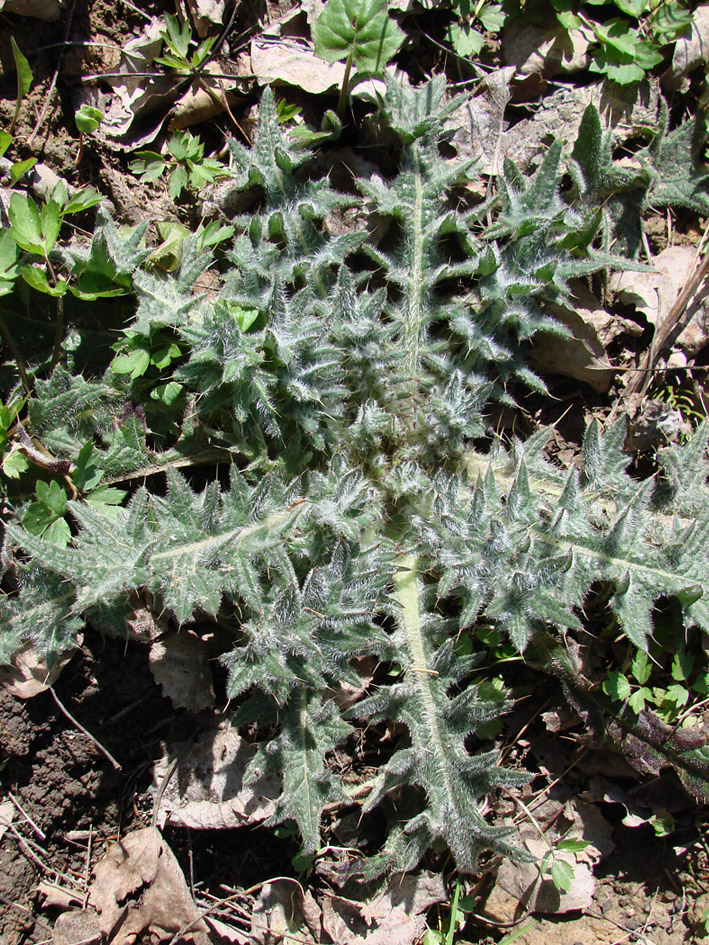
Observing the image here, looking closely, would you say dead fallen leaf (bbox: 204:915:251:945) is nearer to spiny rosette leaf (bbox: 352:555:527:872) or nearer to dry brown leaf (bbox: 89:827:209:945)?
dry brown leaf (bbox: 89:827:209:945)

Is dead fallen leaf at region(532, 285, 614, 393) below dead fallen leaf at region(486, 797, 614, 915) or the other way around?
the other way around

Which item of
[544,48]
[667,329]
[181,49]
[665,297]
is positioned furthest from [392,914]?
[544,48]

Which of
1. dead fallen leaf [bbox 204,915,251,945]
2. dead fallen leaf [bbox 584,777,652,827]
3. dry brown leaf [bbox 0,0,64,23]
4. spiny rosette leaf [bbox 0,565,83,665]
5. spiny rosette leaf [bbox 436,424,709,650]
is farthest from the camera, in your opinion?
dry brown leaf [bbox 0,0,64,23]

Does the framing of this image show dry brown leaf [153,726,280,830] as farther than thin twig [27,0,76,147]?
No

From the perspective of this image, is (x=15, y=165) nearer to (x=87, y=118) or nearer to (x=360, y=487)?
(x=87, y=118)

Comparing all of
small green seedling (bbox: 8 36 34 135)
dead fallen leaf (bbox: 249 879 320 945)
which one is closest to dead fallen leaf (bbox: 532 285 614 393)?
small green seedling (bbox: 8 36 34 135)
